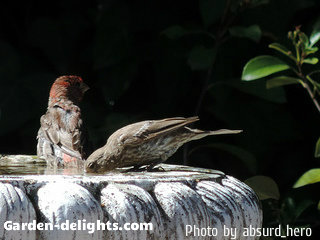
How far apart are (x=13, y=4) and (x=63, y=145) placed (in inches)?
93.8

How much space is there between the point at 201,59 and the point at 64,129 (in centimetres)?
103

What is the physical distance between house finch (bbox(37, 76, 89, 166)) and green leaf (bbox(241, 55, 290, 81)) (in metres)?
0.79

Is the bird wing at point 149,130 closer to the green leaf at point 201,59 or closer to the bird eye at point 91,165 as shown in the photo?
the bird eye at point 91,165

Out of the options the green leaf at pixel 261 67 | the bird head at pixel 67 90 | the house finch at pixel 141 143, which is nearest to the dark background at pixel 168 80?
the bird head at pixel 67 90

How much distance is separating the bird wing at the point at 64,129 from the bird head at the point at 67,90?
0.09m

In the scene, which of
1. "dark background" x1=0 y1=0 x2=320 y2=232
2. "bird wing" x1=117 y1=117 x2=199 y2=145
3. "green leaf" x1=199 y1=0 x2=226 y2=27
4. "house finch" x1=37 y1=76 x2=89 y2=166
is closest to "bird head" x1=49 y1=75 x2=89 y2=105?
"house finch" x1=37 y1=76 x2=89 y2=166

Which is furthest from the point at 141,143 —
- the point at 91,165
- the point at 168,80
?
the point at 168,80

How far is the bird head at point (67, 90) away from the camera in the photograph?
10.3 feet

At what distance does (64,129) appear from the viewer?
290cm

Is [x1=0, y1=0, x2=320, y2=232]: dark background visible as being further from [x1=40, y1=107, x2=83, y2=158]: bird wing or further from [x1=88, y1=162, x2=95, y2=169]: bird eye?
[x1=88, y1=162, x2=95, y2=169]: bird eye

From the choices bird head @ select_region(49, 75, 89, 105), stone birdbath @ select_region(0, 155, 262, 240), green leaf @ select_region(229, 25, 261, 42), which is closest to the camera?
stone birdbath @ select_region(0, 155, 262, 240)

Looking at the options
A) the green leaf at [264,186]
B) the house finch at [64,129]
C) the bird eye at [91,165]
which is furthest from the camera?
the green leaf at [264,186]

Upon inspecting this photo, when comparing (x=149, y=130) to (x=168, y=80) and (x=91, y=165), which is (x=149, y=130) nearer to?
(x=91, y=165)

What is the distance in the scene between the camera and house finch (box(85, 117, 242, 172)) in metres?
2.12
